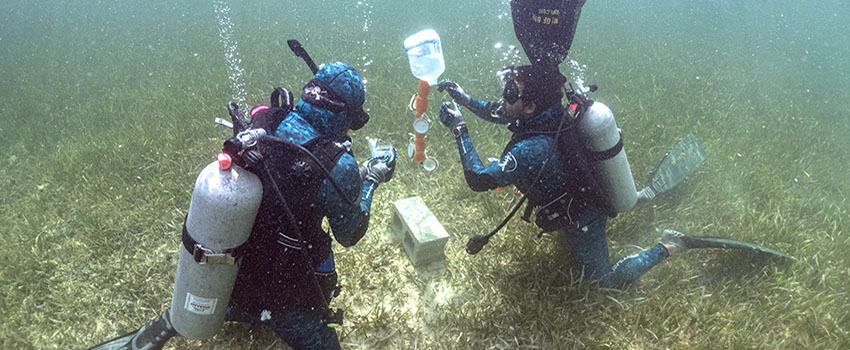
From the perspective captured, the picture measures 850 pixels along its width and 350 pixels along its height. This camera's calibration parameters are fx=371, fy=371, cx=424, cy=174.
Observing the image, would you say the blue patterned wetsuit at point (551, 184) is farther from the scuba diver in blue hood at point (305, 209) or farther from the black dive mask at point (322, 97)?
the black dive mask at point (322, 97)

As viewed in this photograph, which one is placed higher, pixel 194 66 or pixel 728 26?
pixel 194 66

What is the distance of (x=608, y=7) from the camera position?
2389 cm

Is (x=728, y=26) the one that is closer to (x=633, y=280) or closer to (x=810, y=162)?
(x=810, y=162)

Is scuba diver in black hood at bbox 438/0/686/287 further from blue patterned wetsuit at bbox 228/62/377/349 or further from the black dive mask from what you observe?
the black dive mask

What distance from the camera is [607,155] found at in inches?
117

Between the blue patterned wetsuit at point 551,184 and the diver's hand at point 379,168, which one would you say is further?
the blue patterned wetsuit at point 551,184

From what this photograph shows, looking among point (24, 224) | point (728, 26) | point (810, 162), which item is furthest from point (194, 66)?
point (728, 26)

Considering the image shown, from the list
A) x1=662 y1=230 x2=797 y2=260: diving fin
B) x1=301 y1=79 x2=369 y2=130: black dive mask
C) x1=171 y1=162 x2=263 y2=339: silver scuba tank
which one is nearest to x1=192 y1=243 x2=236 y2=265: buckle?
x1=171 y1=162 x2=263 y2=339: silver scuba tank

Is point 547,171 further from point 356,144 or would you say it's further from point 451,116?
point 356,144

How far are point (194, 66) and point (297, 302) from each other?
32.6 feet

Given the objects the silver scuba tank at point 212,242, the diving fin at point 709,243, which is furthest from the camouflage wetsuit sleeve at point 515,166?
the diving fin at point 709,243

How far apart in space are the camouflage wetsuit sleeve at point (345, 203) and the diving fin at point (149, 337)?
1.44 meters

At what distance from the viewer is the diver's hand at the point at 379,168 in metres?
2.69

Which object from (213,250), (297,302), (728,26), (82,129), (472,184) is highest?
(213,250)
